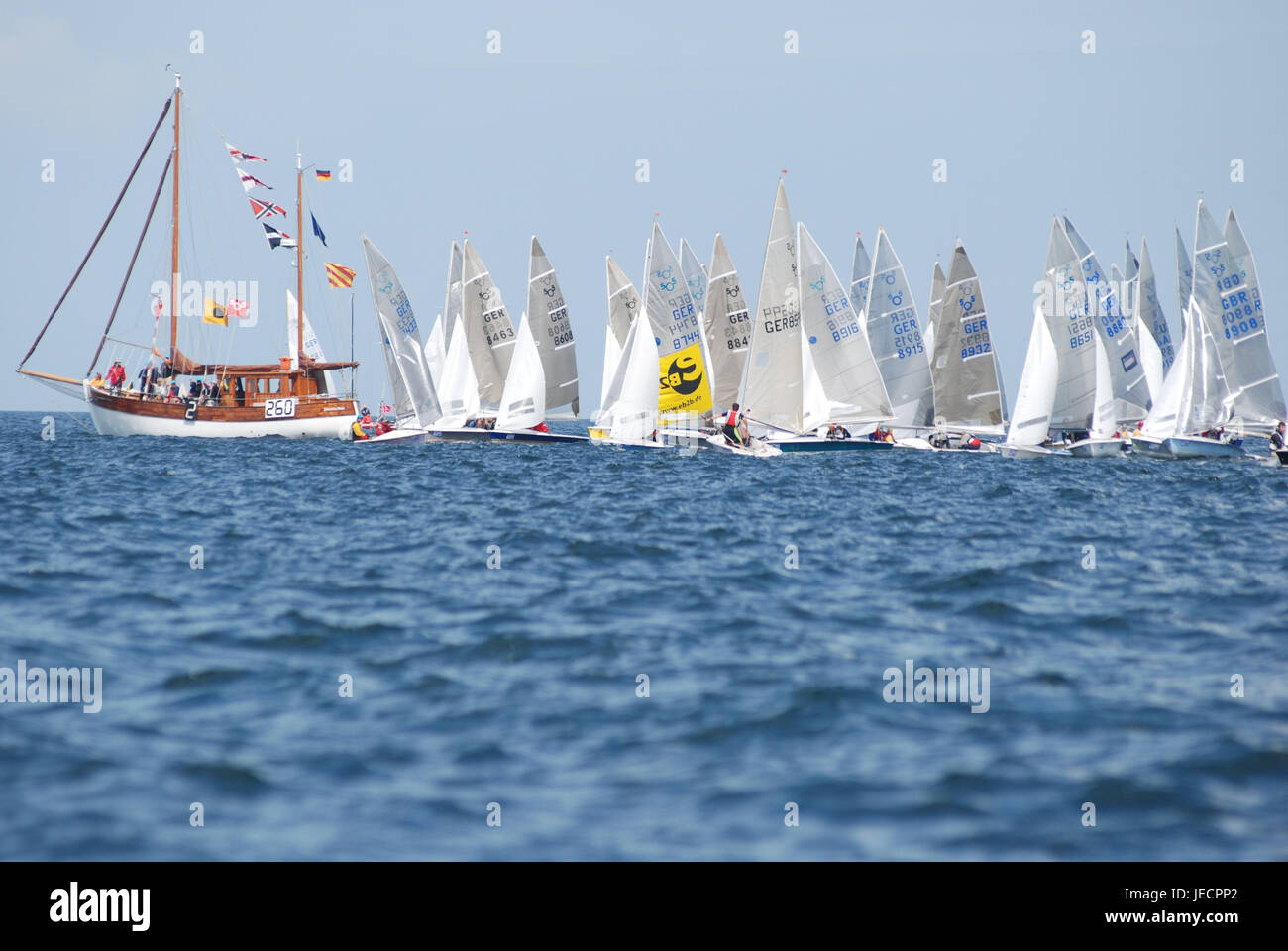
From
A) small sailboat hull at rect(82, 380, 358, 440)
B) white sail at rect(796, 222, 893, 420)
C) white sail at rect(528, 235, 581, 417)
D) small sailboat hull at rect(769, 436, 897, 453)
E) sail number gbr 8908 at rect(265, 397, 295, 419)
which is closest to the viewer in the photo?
small sailboat hull at rect(769, 436, 897, 453)

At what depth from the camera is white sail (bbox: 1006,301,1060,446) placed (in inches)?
1829

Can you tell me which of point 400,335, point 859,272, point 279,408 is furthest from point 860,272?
point 279,408

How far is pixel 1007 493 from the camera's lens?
1206 inches

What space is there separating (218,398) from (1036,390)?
40.6 m

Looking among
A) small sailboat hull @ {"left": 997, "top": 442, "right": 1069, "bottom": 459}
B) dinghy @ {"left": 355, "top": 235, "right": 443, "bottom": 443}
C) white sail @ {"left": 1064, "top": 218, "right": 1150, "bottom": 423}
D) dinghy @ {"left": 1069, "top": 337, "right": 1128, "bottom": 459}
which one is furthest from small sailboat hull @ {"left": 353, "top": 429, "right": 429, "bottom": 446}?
white sail @ {"left": 1064, "top": 218, "right": 1150, "bottom": 423}

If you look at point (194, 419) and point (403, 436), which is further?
point (194, 419)

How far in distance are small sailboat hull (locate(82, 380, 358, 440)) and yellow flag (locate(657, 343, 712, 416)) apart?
24324 mm

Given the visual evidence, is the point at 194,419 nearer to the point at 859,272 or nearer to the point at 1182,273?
the point at 859,272

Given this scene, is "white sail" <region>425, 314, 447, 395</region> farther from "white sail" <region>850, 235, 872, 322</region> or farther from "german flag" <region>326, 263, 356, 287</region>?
"white sail" <region>850, 235, 872, 322</region>

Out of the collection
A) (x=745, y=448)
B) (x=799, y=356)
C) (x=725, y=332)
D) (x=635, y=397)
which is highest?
(x=725, y=332)

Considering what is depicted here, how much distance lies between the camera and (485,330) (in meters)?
57.7
